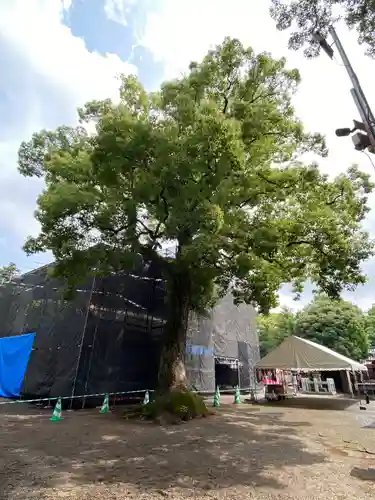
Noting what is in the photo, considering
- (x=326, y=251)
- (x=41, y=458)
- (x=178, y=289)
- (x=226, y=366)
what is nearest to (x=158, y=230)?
(x=178, y=289)

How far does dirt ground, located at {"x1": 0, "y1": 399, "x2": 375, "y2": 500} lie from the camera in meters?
3.65

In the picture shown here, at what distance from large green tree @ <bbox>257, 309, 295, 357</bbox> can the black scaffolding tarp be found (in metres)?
17.5

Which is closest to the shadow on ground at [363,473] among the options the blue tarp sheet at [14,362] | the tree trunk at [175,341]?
the tree trunk at [175,341]

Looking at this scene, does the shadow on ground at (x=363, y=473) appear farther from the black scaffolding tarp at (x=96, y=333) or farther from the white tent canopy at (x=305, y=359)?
the white tent canopy at (x=305, y=359)

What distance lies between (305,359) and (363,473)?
31.3ft

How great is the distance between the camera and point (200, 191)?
8062 millimetres

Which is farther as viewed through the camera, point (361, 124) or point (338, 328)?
point (338, 328)

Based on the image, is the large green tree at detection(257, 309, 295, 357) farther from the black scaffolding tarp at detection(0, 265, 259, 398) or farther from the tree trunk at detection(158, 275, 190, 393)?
the tree trunk at detection(158, 275, 190, 393)

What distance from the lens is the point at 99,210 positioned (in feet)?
29.5

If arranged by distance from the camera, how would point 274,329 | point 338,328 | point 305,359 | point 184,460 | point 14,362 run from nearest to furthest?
point 184,460, point 14,362, point 305,359, point 338,328, point 274,329

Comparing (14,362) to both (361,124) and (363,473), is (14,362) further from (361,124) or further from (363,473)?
(361,124)

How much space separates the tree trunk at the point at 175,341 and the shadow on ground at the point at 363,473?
564cm

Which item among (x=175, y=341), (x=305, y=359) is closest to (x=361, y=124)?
(x=175, y=341)

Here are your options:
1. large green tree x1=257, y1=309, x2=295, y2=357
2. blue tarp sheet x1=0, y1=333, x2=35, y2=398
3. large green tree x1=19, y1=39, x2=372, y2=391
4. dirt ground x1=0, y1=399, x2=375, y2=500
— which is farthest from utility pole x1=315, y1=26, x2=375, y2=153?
large green tree x1=257, y1=309, x2=295, y2=357
